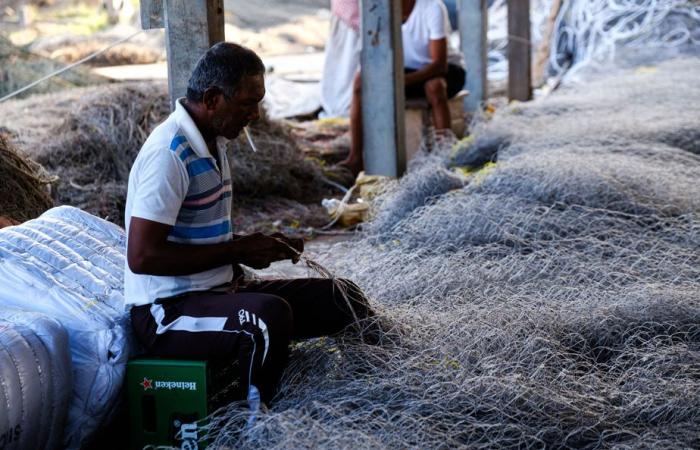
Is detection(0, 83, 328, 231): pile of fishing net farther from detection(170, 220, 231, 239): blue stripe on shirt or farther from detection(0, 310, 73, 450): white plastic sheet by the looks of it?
detection(0, 310, 73, 450): white plastic sheet

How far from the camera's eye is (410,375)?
2986 mm

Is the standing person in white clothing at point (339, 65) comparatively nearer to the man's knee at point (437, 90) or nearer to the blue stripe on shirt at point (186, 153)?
the man's knee at point (437, 90)

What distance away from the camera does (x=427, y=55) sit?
8258 mm

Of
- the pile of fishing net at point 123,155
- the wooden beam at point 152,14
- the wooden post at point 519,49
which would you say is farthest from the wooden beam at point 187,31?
the wooden post at point 519,49

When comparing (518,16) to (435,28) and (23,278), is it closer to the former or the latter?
(435,28)

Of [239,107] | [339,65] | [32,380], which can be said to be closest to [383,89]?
[339,65]

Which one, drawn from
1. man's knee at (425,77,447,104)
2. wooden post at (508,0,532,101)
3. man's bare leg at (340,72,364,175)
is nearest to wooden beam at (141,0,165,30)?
man's bare leg at (340,72,364,175)

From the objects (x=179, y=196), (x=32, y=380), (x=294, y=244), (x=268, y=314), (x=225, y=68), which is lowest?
(x=32, y=380)

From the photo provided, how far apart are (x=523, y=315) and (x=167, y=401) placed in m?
1.30

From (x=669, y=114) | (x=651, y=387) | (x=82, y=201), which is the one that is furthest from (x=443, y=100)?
(x=651, y=387)

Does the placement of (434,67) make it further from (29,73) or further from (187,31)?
(29,73)

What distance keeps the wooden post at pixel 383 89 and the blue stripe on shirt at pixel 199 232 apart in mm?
3963

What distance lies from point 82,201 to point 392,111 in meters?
2.23

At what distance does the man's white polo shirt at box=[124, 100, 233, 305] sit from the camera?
116 inches
